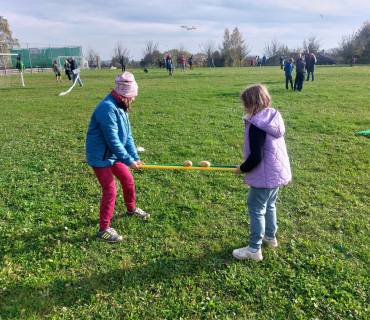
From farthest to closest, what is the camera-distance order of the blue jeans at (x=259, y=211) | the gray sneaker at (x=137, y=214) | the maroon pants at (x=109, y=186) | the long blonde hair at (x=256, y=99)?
1. the gray sneaker at (x=137, y=214)
2. the maroon pants at (x=109, y=186)
3. the blue jeans at (x=259, y=211)
4. the long blonde hair at (x=256, y=99)

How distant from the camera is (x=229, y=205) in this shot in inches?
167

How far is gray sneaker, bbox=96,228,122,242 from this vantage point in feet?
11.3

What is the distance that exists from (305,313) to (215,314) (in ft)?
2.79

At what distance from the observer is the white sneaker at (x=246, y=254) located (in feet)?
10.2

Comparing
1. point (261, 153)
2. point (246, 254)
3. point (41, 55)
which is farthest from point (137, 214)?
point (41, 55)

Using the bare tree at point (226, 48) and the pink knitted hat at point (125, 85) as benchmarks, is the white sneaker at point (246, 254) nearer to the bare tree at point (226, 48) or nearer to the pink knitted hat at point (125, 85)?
the pink knitted hat at point (125, 85)

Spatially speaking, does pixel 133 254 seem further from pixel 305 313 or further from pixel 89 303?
pixel 305 313

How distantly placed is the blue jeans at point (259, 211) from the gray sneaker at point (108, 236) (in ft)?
5.63

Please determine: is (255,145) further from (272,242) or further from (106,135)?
(106,135)

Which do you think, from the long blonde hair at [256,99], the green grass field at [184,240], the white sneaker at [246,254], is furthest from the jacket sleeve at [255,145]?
the green grass field at [184,240]

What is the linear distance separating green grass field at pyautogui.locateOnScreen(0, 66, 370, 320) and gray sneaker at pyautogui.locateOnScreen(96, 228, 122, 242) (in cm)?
9

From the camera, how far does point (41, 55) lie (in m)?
41.5

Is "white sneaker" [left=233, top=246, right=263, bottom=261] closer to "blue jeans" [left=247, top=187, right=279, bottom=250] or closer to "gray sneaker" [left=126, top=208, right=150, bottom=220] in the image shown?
"blue jeans" [left=247, top=187, right=279, bottom=250]

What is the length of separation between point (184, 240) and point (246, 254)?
830 millimetres
